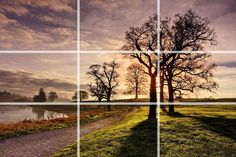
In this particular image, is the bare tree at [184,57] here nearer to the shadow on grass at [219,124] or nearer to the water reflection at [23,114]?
the shadow on grass at [219,124]

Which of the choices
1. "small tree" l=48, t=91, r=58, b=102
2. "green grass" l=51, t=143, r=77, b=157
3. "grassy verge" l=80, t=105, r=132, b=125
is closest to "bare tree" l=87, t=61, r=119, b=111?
"small tree" l=48, t=91, r=58, b=102

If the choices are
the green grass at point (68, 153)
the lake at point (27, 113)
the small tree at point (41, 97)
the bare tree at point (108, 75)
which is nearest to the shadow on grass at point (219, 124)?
the bare tree at point (108, 75)

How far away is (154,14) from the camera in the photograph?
16.2 metres

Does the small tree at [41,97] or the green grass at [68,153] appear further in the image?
the small tree at [41,97]

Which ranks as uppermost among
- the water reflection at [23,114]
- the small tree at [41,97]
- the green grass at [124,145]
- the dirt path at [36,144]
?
the small tree at [41,97]

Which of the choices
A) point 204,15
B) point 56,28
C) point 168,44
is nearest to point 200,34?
point 168,44

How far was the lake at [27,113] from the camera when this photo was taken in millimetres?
22009

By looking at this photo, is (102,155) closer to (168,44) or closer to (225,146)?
(225,146)

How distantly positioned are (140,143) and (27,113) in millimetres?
15525

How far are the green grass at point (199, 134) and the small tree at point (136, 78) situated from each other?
2655 mm

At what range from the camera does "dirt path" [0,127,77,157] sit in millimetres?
13914

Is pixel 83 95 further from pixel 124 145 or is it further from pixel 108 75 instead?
pixel 108 75

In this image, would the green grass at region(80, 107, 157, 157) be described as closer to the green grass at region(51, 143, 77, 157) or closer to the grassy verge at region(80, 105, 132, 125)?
the green grass at region(51, 143, 77, 157)

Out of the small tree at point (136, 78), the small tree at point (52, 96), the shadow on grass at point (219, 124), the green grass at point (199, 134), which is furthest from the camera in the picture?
the small tree at point (136, 78)
